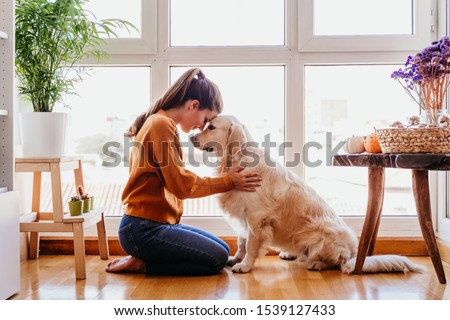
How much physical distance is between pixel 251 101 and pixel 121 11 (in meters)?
0.99

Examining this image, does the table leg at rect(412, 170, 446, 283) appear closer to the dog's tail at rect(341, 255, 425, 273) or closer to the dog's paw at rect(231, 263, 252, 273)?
the dog's tail at rect(341, 255, 425, 273)

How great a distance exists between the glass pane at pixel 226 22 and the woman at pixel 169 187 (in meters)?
0.58

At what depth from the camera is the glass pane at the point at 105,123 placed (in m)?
3.07

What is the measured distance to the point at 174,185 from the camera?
2.38 metres

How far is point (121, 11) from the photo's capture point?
118 inches

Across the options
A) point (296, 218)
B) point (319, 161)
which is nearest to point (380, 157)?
point (296, 218)

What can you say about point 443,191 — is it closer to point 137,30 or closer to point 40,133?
point 137,30

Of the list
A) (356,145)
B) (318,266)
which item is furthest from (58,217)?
(356,145)

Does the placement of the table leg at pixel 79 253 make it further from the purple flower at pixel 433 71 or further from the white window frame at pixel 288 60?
the purple flower at pixel 433 71

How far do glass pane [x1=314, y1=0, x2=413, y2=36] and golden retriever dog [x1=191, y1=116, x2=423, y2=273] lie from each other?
97 centimetres

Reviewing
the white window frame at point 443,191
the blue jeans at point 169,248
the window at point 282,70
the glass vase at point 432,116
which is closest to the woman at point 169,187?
the blue jeans at point 169,248

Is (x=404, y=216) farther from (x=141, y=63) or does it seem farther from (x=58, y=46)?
(x=58, y=46)

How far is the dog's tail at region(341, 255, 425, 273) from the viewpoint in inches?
97.0

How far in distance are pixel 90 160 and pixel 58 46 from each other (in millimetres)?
810
